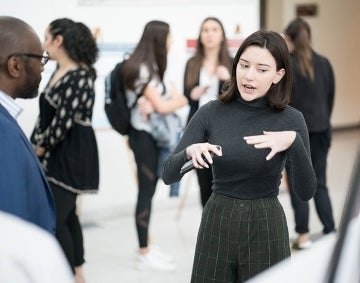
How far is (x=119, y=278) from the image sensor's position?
11.9 feet

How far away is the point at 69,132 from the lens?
3.06m

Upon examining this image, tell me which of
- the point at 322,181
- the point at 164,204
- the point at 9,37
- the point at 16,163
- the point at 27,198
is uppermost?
the point at 9,37

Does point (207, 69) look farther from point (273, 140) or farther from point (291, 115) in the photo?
point (273, 140)

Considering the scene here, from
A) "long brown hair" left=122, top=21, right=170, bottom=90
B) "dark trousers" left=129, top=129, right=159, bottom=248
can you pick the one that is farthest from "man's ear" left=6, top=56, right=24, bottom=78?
"dark trousers" left=129, top=129, right=159, bottom=248

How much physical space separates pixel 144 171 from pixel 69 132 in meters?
0.66

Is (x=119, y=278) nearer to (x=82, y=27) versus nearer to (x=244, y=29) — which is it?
(x=82, y=27)

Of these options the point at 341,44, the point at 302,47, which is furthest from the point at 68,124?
the point at 341,44

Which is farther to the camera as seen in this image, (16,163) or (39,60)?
(39,60)

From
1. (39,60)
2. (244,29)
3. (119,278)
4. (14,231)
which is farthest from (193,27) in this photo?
(14,231)

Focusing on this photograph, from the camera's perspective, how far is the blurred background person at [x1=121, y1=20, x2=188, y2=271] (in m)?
3.41

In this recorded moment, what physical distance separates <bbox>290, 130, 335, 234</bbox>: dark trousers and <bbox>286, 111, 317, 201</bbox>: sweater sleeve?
2024mm

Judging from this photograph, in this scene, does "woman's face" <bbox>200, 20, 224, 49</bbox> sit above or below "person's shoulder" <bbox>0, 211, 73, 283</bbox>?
below

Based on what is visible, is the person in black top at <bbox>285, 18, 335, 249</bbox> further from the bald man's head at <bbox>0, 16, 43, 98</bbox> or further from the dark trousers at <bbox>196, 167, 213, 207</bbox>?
the bald man's head at <bbox>0, 16, 43, 98</bbox>

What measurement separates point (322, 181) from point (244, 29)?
A: 1.60 meters
